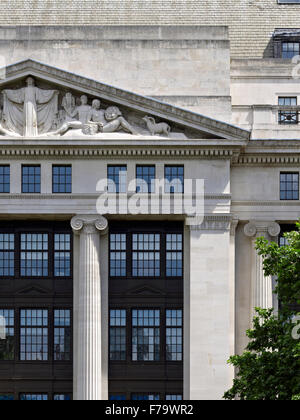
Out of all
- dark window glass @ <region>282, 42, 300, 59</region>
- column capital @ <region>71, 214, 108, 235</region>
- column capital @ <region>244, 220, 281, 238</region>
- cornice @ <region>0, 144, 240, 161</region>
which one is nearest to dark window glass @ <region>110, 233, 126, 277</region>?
column capital @ <region>71, 214, 108, 235</region>

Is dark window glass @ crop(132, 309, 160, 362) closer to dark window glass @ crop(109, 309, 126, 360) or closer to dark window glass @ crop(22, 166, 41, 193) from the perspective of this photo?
dark window glass @ crop(109, 309, 126, 360)

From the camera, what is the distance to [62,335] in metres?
57.1

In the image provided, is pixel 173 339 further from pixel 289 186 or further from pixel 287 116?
pixel 287 116

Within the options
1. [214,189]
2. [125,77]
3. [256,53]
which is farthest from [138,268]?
[256,53]

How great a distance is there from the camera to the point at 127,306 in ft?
187

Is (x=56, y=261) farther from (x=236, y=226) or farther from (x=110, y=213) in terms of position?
(x=236, y=226)

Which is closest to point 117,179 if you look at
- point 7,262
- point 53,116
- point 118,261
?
point 118,261

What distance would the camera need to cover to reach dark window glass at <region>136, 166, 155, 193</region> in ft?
188

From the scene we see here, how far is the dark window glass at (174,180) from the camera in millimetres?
57500

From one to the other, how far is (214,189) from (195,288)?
5097 mm

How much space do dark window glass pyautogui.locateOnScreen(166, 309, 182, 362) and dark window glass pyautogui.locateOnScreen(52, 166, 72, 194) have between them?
8027mm

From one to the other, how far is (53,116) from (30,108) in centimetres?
126

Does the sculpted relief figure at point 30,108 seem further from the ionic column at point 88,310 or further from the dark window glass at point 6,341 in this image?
the dark window glass at point 6,341

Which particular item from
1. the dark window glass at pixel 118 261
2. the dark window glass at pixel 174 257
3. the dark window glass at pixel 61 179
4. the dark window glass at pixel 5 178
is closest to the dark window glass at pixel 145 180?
the dark window glass at pixel 174 257
